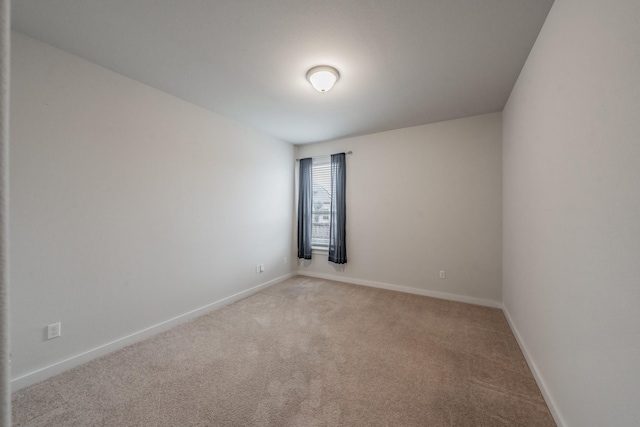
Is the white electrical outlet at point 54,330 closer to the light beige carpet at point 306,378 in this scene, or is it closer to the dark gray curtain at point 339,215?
the light beige carpet at point 306,378

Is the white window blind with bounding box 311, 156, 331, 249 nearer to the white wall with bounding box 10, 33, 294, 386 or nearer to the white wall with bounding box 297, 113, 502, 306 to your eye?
the white wall with bounding box 297, 113, 502, 306

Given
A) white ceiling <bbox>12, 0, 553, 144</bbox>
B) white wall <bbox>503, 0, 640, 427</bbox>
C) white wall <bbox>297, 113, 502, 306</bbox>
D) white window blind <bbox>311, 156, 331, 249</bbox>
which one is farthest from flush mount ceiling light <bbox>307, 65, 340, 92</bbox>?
white window blind <bbox>311, 156, 331, 249</bbox>

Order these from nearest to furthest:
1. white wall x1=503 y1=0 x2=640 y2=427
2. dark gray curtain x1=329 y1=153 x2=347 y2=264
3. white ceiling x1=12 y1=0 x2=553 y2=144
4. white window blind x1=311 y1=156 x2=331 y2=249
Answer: white wall x1=503 y1=0 x2=640 y2=427 < white ceiling x1=12 y1=0 x2=553 y2=144 < dark gray curtain x1=329 y1=153 x2=347 y2=264 < white window blind x1=311 y1=156 x2=331 y2=249

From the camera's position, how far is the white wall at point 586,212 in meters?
0.97

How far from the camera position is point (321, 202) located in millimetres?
4590

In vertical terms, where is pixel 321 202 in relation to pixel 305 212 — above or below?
above

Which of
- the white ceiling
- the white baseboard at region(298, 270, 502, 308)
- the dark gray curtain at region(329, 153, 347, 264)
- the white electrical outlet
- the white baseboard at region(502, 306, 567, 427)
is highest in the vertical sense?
the white ceiling

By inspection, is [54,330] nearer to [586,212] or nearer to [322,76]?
[322,76]

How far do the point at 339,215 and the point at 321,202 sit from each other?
20.6 inches

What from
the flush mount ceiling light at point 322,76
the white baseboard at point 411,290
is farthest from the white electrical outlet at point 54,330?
the white baseboard at point 411,290

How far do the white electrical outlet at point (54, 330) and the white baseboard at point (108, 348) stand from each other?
0.71 ft

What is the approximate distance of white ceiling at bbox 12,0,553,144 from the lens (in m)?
1.63

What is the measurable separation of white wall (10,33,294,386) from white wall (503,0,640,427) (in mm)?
3264

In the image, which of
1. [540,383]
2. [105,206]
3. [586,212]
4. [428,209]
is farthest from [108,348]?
[428,209]
